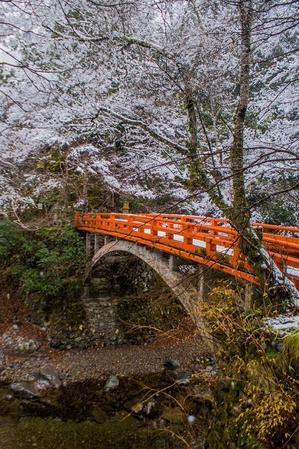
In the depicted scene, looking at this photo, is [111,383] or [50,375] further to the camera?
[50,375]

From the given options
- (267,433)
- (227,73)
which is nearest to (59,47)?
(227,73)

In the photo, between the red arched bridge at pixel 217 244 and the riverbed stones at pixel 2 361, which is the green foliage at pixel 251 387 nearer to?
the red arched bridge at pixel 217 244

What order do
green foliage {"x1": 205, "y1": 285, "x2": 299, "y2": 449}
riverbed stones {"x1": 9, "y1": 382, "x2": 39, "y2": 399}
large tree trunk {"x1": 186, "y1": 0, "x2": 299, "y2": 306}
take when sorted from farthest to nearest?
1. riverbed stones {"x1": 9, "y1": 382, "x2": 39, "y2": 399}
2. large tree trunk {"x1": 186, "y1": 0, "x2": 299, "y2": 306}
3. green foliage {"x1": 205, "y1": 285, "x2": 299, "y2": 449}

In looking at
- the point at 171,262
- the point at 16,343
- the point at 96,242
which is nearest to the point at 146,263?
the point at 171,262

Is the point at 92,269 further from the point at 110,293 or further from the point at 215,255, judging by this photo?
the point at 215,255

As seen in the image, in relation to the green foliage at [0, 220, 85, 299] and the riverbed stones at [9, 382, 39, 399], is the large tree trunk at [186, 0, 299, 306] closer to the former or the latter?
the riverbed stones at [9, 382, 39, 399]

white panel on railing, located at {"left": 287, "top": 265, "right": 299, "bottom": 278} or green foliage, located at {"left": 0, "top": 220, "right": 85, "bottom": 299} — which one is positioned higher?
white panel on railing, located at {"left": 287, "top": 265, "right": 299, "bottom": 278}

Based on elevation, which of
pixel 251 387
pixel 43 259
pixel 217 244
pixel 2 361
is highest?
pixel 217 244

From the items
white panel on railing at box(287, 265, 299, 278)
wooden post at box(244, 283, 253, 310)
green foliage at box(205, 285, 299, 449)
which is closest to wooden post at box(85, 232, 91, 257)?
white panel on railing at box(287, 265, 299, 278)

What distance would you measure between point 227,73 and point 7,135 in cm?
592

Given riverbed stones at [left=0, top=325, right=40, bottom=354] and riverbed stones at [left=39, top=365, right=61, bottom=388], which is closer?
riverbed stones at [left=39, top=365, right=61, bottom=388]

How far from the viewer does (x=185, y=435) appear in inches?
270

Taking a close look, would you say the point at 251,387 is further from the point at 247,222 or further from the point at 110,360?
the point at 110,360

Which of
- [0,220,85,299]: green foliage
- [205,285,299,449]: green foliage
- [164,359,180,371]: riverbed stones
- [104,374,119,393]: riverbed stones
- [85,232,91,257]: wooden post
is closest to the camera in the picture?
[205,285,299,449]: green foliage
